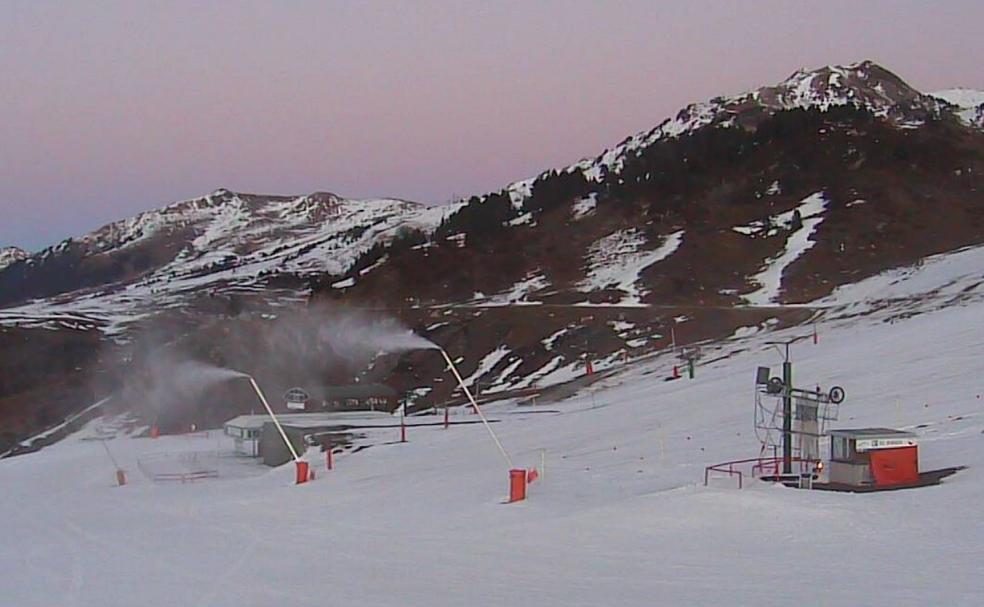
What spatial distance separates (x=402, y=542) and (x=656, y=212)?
12537 centimetres

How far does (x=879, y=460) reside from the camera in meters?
25.1

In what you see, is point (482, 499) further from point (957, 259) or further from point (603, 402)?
point (957, 259)

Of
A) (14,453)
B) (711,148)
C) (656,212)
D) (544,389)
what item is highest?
(711,148)

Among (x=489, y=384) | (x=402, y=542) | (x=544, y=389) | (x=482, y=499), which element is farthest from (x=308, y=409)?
(x=402, y=542)

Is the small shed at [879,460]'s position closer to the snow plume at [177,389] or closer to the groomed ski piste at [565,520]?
the groomed ski piste at [565,520]

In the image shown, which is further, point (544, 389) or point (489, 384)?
point (489, 384)

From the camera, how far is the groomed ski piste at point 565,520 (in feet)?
58.3

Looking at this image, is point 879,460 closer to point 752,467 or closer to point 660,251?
point 752,467

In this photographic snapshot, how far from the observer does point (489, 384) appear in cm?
7681

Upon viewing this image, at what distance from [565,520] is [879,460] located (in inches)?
290

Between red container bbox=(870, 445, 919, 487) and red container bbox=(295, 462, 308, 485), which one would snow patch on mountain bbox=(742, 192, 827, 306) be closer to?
red container bbox=(295, 462, 308, 485)

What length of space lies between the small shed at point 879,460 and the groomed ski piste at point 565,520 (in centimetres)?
Result: 97

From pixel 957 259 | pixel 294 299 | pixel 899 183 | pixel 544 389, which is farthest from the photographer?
pixel 294 299

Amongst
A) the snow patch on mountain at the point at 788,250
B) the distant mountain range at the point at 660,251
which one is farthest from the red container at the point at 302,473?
the snow patch on mountain at the point at 788,250
